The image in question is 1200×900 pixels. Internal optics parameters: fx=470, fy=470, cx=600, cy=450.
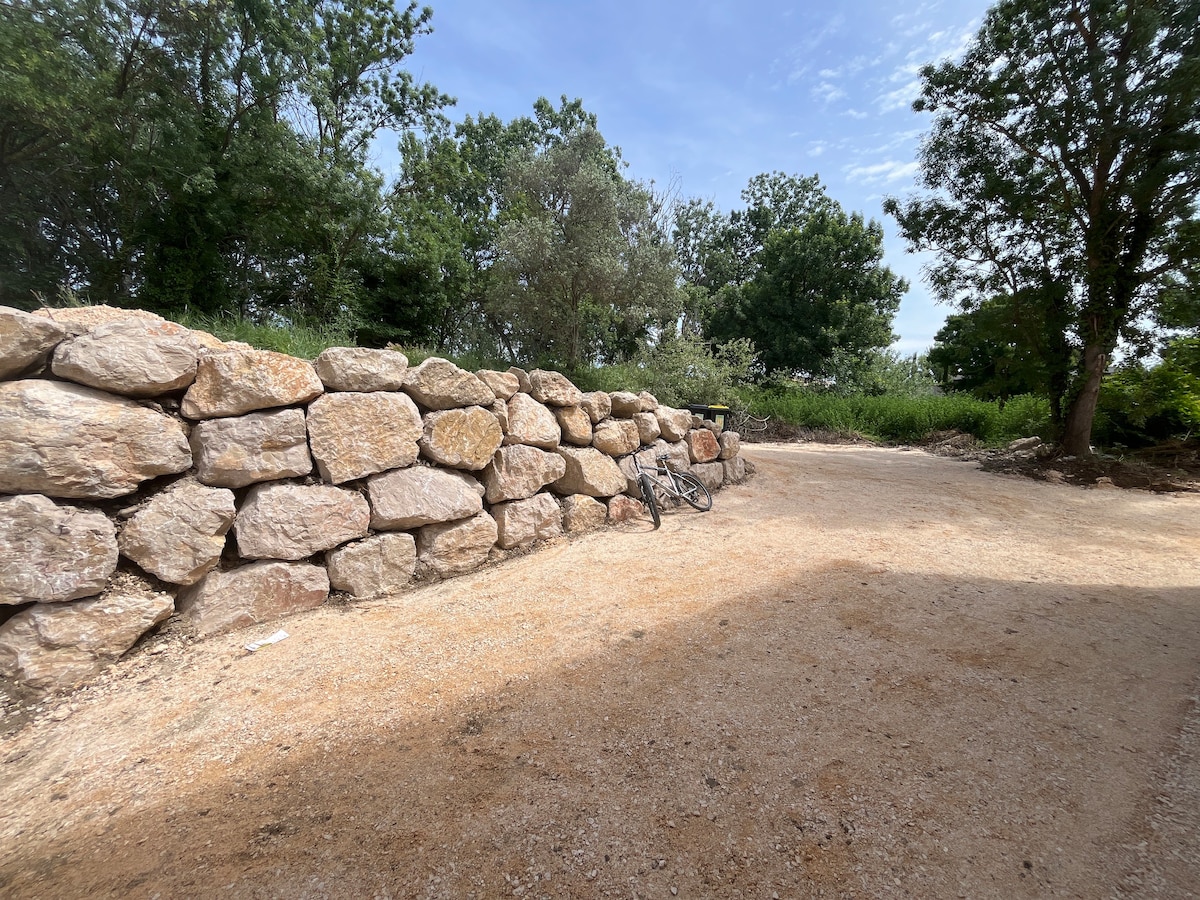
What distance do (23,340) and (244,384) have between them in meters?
0.81

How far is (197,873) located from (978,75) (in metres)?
12.5

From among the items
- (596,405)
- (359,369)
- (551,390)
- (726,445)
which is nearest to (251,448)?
(359,369)

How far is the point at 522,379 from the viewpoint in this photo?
13.8ft

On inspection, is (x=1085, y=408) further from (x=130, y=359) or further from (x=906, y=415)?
(x=130, y=359)

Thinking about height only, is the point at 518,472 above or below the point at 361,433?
below

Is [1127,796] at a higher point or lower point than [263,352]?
lower

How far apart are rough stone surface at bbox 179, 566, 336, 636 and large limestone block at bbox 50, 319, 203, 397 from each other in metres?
1.06

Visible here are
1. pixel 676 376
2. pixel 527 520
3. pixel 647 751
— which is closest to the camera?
pixel 647 751

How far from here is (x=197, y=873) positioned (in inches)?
50.1

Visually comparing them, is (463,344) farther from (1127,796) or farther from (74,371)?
(1127,796)

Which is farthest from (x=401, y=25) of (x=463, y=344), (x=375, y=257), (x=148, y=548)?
(x=148, y=548)

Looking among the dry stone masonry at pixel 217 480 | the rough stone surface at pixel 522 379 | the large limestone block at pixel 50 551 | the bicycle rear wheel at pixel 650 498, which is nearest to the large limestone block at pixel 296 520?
the dry stone masonry at pixel 217 480

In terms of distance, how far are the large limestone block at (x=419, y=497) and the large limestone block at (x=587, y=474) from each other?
1.04m

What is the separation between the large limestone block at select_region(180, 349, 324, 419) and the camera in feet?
8.46
